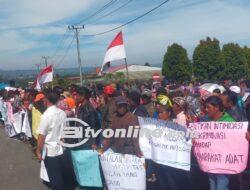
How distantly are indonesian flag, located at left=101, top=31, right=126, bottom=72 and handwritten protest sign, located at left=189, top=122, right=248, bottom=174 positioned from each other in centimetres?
733

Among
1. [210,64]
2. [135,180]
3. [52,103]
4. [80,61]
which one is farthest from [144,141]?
[210,64]

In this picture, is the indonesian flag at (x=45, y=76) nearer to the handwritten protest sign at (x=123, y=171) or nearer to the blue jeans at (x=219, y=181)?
the handwritten protest sign at (x=123, y=171)

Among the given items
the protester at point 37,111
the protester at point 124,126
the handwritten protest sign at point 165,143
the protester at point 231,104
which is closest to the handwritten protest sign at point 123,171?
the protester at point 124,126

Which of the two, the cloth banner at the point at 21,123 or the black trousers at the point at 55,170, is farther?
the cloth banner at the point at 21,123

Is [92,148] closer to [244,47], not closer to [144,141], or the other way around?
[144,141]

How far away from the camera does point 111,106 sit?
756cm

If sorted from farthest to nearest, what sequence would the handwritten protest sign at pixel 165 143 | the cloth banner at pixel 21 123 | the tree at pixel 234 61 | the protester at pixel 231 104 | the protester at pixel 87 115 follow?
the tree at pixel 234 61
the cloth banner at pixel 21 123
the protester at pixel 87 115
the protester at pixel 231 104
the handwritten protest sign at pixel 165 143

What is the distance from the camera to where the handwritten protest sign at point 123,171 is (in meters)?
6.17

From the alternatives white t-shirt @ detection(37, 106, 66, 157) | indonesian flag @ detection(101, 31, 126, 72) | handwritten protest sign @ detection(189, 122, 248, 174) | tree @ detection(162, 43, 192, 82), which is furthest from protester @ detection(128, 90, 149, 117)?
tree @ detection(162, 43, 192, 82)

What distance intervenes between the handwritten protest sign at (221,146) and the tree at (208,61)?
5829 cm

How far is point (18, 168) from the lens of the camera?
9492mm

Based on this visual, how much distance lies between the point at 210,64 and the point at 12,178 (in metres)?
56.6

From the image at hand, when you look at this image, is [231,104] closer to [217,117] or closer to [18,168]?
[217,117]

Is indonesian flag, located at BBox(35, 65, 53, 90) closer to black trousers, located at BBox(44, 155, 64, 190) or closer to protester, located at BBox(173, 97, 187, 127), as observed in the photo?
black trousers, located at BBox(44, 155, 64, 190)
